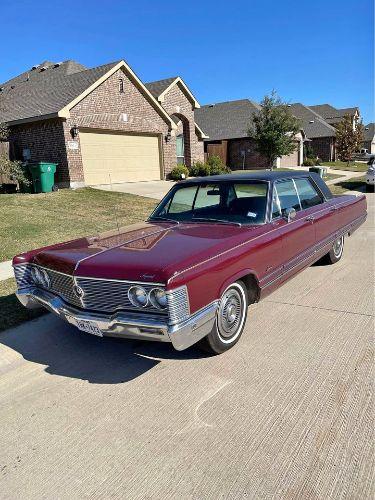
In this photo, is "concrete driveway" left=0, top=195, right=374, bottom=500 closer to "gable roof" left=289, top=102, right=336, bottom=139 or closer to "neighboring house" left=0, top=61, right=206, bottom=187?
"neighboring house" left=0, top=61, right=206, bottom=187

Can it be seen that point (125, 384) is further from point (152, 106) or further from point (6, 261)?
point (152, 106)

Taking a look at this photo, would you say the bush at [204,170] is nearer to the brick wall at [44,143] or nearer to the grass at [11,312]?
the brick wall at [44,143]

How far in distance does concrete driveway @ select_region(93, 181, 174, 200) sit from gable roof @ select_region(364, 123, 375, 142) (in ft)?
243

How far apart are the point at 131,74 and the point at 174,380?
56.2ft

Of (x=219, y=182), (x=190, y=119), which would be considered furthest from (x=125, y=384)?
(x=190, y=119)

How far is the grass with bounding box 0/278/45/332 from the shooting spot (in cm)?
454

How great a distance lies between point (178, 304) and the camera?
118 inches

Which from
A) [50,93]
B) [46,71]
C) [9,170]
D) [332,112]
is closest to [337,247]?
[9,170]

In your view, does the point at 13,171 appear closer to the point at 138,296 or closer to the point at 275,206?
the point at 275,206

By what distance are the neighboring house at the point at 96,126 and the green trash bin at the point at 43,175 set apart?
0.76 m

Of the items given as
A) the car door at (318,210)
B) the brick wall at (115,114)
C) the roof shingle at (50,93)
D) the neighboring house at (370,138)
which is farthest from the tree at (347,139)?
the car door at (318,210)

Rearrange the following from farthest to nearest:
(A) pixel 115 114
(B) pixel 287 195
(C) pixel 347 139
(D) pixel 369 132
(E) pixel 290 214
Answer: (D) pixel 369 132
(C) pixel 347 139
(A) pixel 115 114
(B) pixel 287 195
(E) pixel 290 214

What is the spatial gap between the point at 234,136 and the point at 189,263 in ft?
103

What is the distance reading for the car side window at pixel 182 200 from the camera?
4.97 meters
